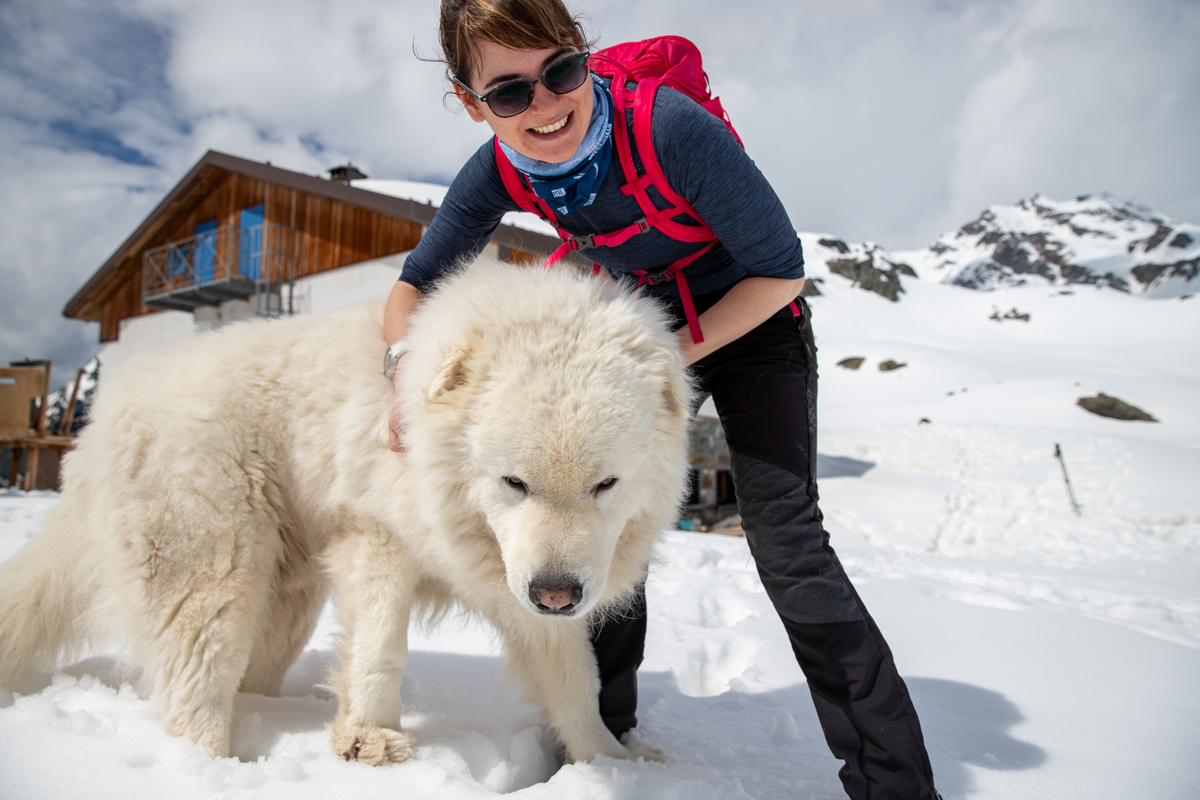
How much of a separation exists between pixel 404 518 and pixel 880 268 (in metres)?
92.9

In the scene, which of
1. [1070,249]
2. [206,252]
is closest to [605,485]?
[206,252]

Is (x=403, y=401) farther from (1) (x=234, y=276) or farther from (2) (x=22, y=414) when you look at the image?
(1) (x=234, y=276)

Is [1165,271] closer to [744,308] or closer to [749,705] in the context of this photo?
[749,705]

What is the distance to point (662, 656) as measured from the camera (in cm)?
326

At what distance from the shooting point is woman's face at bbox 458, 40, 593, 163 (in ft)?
6.01

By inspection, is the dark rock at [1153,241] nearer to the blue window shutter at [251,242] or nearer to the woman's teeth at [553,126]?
Answer: the blue window shutter at [251,242]

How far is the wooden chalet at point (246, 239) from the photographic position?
12461 mm

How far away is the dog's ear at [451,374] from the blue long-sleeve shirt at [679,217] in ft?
2.10

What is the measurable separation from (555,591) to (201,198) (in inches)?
777

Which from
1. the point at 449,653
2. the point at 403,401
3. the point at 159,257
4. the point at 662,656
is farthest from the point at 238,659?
the point at 159,257

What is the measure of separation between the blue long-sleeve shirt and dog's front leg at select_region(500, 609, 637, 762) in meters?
1.33

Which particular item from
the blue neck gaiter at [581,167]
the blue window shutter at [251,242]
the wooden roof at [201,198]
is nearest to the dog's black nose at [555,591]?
the blue neck gaiter at [581,167]

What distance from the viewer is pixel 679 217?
1984 mm

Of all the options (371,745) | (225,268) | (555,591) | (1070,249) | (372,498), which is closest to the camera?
(555,591)
